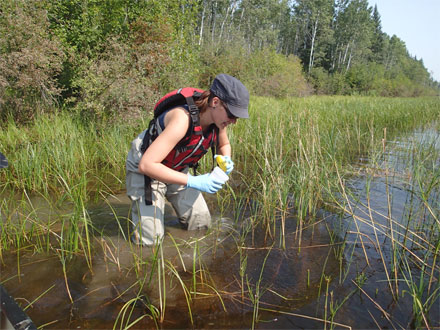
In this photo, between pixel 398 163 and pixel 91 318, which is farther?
pixel 398 163

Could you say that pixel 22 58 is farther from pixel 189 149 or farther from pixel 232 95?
pixel 232 95

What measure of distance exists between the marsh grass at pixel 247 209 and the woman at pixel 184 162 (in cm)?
34

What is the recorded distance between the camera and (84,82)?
19.5ft

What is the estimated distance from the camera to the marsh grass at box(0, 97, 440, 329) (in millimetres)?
2236

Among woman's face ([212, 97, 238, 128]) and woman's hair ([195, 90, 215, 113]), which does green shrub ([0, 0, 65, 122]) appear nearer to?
woman's hair ([195, 90, 215, 113])

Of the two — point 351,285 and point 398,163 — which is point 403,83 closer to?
point 398,163

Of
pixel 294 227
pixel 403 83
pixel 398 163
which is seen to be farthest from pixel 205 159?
pixel 403 83

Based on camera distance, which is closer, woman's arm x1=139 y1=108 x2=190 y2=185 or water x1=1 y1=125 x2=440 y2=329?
water x1=1 y1=125 x2=440 y2=329

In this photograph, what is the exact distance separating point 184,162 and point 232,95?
0.86 metres

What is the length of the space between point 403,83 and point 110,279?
53.3 metres

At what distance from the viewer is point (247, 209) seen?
12.4 ft

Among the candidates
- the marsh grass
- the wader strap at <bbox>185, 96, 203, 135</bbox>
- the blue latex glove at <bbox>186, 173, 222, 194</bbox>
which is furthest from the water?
the wader strap at <bbox>185, 96, 203, 135</bbox>

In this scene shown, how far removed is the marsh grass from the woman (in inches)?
13.4

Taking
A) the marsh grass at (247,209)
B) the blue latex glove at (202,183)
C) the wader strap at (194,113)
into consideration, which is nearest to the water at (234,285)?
the marsh grass at (247,209)
